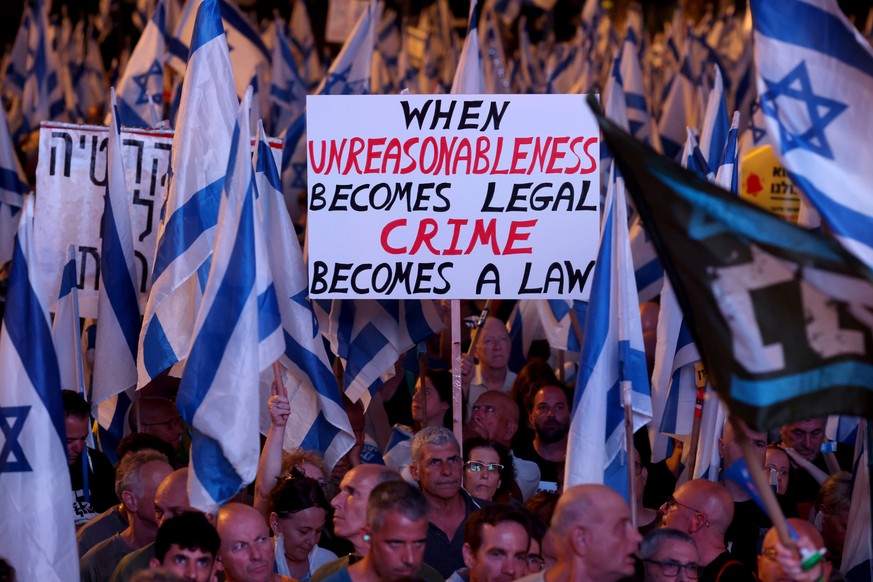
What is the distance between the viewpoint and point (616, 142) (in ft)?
14.9

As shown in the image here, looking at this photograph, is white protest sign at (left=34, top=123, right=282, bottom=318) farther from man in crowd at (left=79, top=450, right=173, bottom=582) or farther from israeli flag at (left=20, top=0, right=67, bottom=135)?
israeli flag at (left=20, top=0, right=67, bottom=135)

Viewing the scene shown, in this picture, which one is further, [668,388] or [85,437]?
[668,388]

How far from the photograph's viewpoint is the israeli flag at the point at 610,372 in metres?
5.93

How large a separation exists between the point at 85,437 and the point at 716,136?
4467 mm

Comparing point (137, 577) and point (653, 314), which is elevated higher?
point (653, 314)

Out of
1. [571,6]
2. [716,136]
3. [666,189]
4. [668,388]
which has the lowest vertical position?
[668,388]

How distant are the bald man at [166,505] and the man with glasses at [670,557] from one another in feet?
5.91

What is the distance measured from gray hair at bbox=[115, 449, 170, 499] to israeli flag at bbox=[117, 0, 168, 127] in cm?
518

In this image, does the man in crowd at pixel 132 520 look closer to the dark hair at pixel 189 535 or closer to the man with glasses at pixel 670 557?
the dark hair at pixel 189 535

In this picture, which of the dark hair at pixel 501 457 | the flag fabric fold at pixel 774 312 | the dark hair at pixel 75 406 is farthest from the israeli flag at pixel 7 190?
the flag fabric fold at pixel 774 312

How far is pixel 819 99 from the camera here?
531 cm

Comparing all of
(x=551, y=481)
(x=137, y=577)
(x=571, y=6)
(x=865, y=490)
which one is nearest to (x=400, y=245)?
(x=551, y=481)

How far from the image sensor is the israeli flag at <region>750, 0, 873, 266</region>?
17.0 ft

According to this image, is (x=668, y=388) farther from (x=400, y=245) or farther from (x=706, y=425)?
(x=400, y=245)
